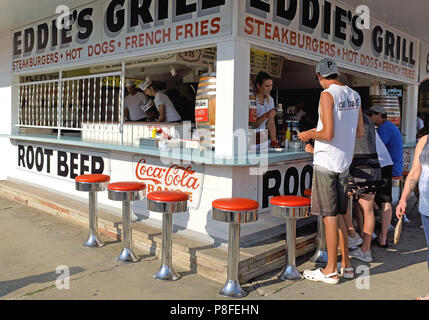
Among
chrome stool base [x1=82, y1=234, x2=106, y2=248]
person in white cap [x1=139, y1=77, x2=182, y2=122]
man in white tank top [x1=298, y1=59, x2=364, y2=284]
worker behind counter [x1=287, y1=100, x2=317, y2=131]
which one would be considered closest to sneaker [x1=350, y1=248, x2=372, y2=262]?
man in white tank top [x1=298, y1=59, x2=364, y2=284]

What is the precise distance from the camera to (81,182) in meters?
4.64

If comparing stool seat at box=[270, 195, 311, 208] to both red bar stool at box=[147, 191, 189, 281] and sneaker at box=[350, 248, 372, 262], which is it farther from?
sneaker at box=[350, 248, 372, 262]

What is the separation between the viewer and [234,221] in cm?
333

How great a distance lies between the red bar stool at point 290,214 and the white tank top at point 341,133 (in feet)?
1.35

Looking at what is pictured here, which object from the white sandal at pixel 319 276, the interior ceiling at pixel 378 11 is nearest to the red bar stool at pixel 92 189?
the white sandal at pixel 319 276

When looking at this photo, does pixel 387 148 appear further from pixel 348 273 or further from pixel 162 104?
pixel 162 104

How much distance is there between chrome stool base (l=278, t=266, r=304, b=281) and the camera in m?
3.79

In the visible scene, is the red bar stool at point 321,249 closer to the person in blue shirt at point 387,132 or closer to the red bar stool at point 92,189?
the person in blue shirt at point 387,132

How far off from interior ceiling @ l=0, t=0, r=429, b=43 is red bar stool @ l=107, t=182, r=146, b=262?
3207 millimetres

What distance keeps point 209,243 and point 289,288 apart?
102cm

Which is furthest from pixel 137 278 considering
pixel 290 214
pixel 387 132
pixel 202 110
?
pixel 387 132
